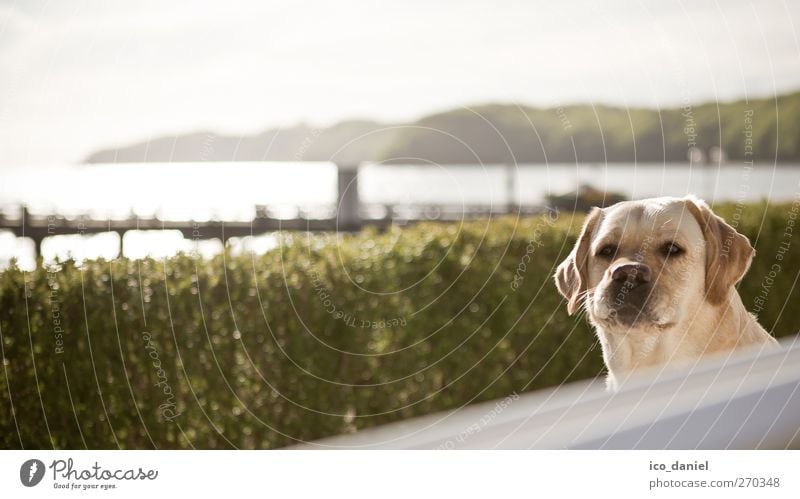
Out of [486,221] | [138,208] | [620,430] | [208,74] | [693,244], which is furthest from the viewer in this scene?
[486,221]

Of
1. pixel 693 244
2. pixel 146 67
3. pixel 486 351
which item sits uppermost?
pixel 146 67

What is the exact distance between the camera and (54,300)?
2855mm

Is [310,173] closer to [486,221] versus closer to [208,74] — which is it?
[208,74]

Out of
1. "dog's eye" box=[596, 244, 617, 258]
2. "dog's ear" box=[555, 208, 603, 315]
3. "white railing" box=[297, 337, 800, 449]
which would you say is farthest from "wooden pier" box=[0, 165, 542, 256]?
"white railing" box=[297, 337, 800, 449]

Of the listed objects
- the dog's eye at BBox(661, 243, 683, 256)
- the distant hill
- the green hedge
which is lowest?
the green hedge

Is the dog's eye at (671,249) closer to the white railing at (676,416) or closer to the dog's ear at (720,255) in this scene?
the dog's ear at (720,255)

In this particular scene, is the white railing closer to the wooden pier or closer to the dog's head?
the dog's head

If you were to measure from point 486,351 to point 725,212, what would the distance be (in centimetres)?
123

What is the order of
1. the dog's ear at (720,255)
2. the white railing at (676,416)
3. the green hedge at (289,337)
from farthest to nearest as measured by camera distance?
1. the green hedge at (289,337)
2. the dog's ear at (720,255)
3. the white railing at (676,416)

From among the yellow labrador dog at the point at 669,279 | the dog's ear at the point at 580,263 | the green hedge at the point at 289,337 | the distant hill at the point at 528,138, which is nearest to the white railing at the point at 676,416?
the yellow labrador dog at the point at 669,279

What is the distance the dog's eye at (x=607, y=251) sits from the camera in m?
1.83
